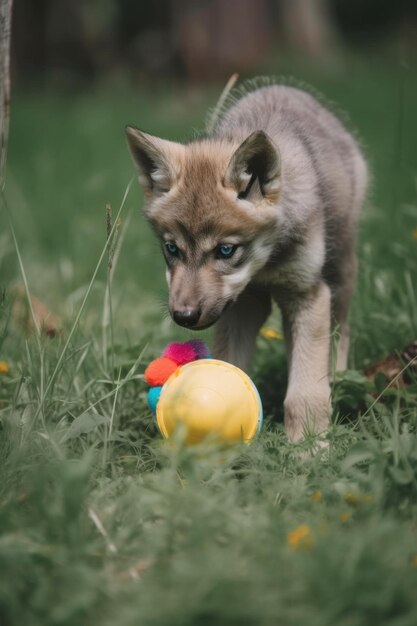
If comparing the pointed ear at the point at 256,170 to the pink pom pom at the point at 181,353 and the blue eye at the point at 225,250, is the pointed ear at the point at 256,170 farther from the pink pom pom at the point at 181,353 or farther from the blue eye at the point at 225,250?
the pink pom pom at the point at 181,353

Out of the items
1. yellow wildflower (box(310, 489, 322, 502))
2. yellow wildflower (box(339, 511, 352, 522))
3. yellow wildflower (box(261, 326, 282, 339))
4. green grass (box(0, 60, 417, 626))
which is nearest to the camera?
green grass (box(0, 60, 417, 626))

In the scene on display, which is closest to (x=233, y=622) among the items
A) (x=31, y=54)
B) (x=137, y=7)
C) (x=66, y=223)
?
(x=66, y=223)

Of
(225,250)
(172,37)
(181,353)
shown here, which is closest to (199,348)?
(181,353)

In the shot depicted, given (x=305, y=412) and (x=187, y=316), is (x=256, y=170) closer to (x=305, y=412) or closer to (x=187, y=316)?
(x=187, y=316)

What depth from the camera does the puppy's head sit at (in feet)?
10.3

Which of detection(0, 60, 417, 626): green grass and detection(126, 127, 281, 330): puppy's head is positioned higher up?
detection(126, 127, 281, 330): puppy's head

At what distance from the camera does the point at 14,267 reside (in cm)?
507

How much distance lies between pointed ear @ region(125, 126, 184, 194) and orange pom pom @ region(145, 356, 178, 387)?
74 centimetres

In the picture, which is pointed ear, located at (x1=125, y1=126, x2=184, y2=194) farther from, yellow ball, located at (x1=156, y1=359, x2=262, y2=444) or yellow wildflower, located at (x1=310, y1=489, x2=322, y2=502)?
yellow wildflower, located at (x1=310, y1=489, x2=322, y2=502)

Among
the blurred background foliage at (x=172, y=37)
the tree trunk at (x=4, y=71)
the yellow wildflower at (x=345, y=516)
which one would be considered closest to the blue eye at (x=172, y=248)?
the tree trunk at (x=4, y=71)

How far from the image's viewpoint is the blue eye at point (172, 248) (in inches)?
130

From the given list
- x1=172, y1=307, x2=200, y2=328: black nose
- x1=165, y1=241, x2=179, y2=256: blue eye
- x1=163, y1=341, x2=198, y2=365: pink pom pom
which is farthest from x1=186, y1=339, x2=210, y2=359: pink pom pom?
x1=165, y1=241, x2=179, y2=256: blue eye

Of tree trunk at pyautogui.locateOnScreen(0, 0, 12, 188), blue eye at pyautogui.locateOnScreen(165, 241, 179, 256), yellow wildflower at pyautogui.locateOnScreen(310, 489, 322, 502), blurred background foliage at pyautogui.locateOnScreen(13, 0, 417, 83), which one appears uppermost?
tree trunk at pyautogui.locateOnScreen(0, 0, 12, 188)

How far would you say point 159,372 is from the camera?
3.17 metres
